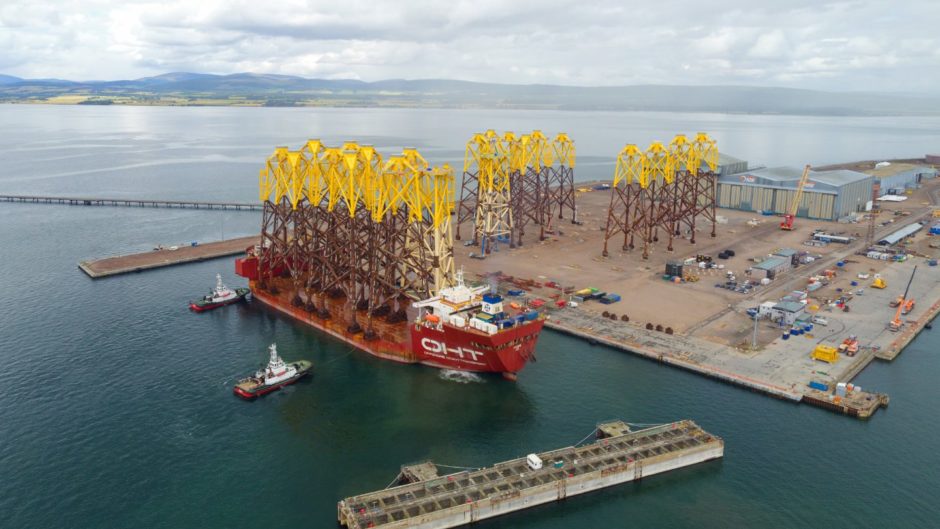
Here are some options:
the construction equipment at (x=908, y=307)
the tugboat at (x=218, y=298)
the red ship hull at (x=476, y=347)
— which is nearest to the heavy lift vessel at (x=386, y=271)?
the red ship hull at (x=476, y=347)

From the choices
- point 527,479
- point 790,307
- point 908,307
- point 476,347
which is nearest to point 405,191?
point 476,347

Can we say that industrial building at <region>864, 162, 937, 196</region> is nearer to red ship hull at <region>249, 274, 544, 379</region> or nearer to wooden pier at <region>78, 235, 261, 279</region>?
red ship hull at <region>249, 274, 544, 379</region>

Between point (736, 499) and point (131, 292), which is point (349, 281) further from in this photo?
point (736, 499)

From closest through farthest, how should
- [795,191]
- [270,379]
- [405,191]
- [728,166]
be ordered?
1. [270,379]
2. [405,191]
3. [795,191]
4. [728,166]

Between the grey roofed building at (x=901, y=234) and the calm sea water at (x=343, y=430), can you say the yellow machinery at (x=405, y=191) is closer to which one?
the calm sea water at (x=343, y=430)

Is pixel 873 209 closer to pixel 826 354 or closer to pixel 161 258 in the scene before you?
pixel 826 354

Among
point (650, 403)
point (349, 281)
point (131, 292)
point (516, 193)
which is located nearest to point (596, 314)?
point (650, 403)
